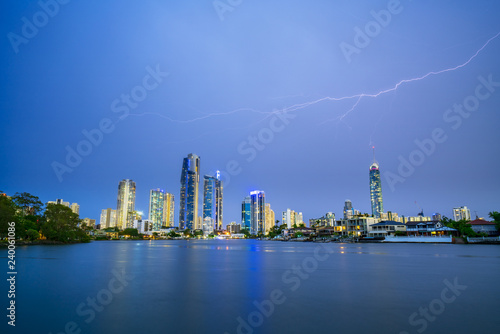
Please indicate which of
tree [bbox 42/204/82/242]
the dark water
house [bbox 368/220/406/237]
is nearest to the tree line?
tree [bbox 42/204/82/242]

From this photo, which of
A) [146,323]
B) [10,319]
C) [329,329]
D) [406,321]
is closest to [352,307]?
[406,321]

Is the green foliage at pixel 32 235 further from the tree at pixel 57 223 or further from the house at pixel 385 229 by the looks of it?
the house at pixel 385 229

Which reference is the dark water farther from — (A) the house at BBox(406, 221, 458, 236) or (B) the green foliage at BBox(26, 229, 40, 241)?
(A) the house at BBox(406, 221, 458, 236)

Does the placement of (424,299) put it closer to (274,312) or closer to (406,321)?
(406,321)

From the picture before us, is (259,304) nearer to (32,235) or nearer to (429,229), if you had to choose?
(32,235)

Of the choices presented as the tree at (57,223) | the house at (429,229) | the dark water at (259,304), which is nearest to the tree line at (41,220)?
the tree at (57,223)

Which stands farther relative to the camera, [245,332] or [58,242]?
[58,242]

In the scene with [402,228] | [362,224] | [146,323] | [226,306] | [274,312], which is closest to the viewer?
[146,323]
